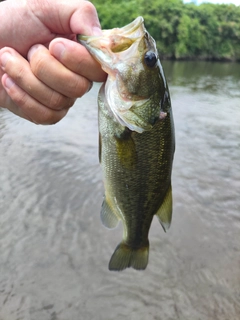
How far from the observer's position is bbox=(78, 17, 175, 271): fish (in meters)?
1.67

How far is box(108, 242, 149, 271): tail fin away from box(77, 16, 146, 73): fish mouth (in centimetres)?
141

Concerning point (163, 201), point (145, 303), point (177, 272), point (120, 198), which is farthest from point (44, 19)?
point (177, 272)

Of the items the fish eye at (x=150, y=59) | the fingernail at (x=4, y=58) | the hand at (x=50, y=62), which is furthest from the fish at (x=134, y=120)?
the fingernail at (x=4, y=58)

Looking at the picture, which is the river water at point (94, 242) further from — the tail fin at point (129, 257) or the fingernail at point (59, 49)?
the fingernail at point (59, 49)

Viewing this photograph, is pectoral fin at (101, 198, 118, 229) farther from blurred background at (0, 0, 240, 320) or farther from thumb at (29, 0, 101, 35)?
blurred background at (0, 0, 240, 320)

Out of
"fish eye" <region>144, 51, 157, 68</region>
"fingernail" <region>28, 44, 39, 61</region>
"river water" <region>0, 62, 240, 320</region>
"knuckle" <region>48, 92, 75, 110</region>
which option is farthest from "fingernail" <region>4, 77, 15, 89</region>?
"river water" <region>0, 62, 240, 320</region>

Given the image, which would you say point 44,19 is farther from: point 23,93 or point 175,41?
point 175,41

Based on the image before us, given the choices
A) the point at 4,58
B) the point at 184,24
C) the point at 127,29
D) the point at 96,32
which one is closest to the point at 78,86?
the point at 96,32

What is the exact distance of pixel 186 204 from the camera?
241 inches

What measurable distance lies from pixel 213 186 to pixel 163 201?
198 inches

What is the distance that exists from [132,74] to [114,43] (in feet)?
0.62

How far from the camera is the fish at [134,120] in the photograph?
167 cm

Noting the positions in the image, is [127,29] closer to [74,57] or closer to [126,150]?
[74,57]

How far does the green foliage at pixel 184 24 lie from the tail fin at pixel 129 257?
43.4 metres
